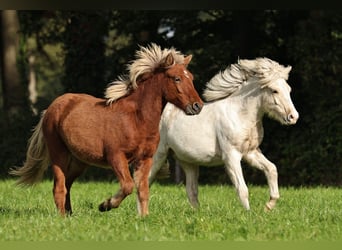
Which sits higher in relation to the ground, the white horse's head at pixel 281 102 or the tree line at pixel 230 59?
the white horse's head at pixel 281 102

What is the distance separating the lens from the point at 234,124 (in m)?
10.5

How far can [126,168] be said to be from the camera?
865cm

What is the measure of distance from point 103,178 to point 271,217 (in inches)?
499

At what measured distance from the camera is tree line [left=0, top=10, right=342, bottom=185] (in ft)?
59.5

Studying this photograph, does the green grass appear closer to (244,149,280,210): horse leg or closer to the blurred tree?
(244,149,280,210): horse leg

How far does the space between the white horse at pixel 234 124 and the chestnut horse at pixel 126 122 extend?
1734 millimetres

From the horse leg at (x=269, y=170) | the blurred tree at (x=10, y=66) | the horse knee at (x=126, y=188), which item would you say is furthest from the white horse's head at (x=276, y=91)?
the blurred tree at (x=10, y=66)

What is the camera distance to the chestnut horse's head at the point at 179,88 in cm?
870

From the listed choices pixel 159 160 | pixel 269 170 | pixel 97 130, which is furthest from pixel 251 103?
pixel 97 130

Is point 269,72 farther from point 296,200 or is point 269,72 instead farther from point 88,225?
point 88,225

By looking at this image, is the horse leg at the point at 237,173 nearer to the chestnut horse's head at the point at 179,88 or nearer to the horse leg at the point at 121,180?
the chestnut horse's head at the point at 179,88

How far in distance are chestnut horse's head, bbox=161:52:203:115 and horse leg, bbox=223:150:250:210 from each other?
1.82 meters

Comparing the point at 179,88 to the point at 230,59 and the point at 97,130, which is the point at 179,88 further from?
the point at 230,59

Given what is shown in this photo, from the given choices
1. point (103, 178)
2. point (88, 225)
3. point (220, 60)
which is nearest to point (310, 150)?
point (220, 60)
